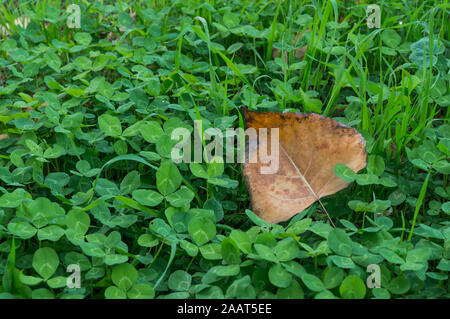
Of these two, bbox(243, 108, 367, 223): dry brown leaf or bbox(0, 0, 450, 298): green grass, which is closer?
bbox(0, 0, 450, 298): green grass

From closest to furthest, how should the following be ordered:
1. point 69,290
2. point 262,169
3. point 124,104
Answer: point 69,290 < point 262,169 < point 124,104

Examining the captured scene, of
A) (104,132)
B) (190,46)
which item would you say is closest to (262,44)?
(190,46)

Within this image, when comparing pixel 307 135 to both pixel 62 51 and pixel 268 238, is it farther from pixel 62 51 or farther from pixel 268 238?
pixel 62 51

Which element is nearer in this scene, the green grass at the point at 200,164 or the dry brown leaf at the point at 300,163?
the green grass at the point at 200,164
